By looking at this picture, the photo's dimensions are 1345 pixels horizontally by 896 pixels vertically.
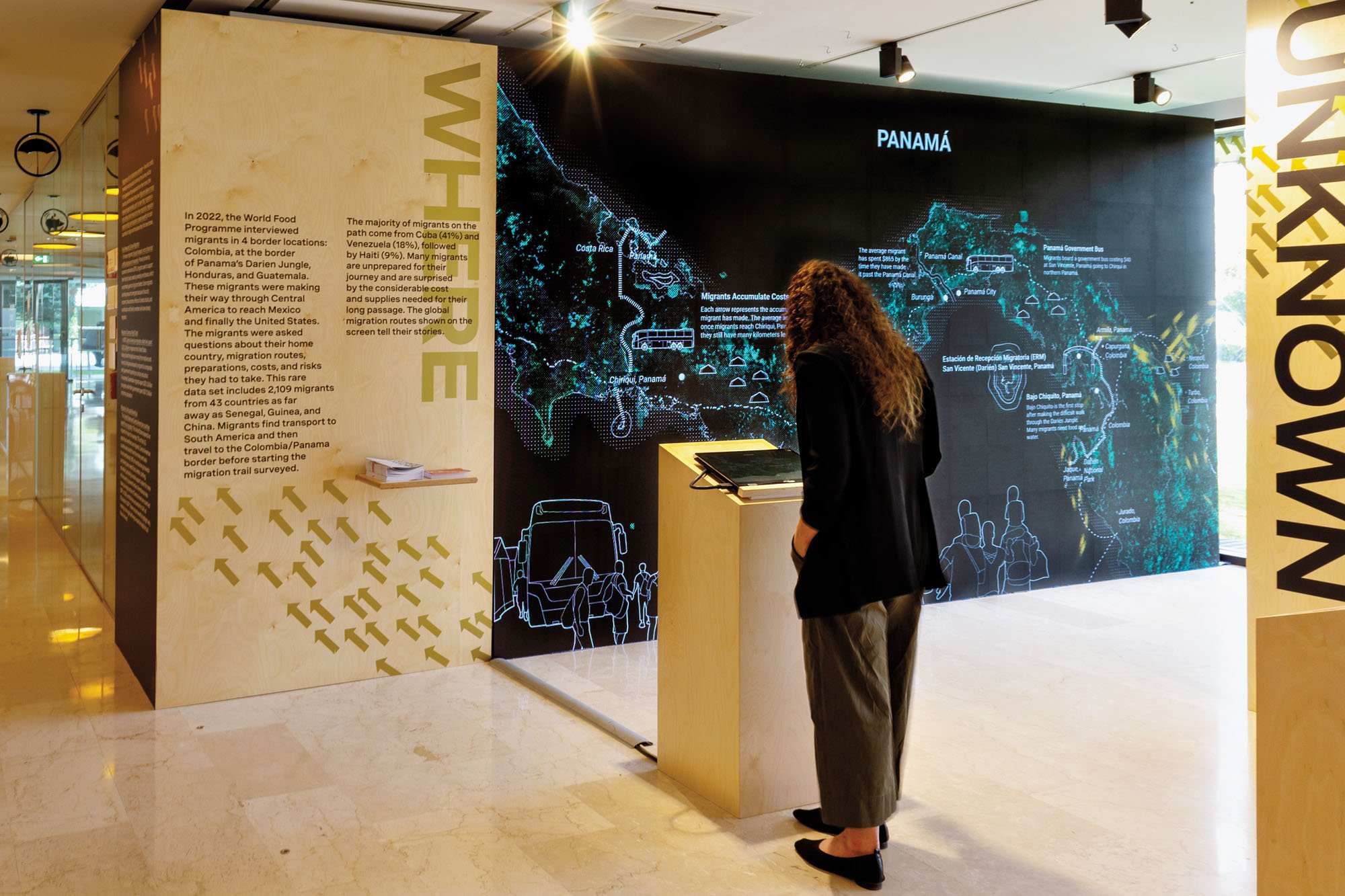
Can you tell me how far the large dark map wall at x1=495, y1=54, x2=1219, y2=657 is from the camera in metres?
5.49

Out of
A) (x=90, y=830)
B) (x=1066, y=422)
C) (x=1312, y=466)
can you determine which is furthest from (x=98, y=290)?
(x=1312, y=466)

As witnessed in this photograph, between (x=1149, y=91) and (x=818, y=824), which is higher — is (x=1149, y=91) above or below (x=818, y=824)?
above

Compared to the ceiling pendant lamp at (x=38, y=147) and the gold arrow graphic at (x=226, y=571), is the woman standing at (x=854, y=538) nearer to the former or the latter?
the gold arrow graphic at (x=226, y=571)

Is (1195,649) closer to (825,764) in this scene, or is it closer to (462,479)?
(825,764)

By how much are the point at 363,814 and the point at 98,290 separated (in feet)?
13.5

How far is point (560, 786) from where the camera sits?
12.7 feet

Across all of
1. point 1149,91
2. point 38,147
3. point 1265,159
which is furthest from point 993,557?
point 38,147

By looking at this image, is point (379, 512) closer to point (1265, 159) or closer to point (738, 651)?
point (738, 651)

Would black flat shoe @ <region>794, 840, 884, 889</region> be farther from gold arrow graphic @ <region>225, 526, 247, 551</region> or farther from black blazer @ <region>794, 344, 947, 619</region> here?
gold arrow graphic @ <region>225, 526, 247, 551</region>

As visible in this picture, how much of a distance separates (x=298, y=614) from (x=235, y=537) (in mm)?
429

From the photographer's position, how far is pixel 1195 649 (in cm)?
561

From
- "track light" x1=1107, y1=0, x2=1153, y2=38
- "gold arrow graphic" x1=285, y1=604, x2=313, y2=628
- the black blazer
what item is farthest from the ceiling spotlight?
"gold arrow graphic" x1=285, y1=604, x2=313, y2=628

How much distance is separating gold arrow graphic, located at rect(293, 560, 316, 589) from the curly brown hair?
266 centimetres

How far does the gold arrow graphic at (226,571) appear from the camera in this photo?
4.82 meters
